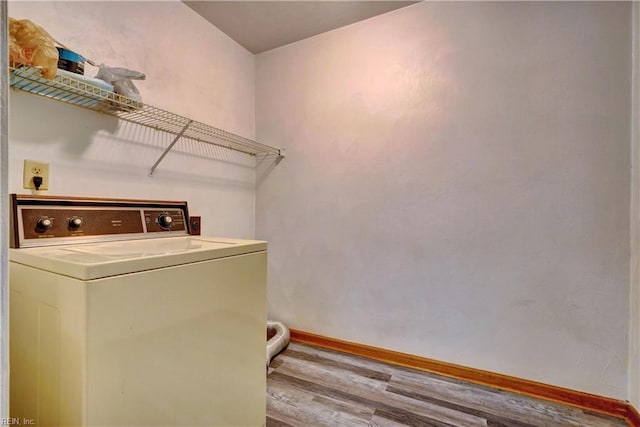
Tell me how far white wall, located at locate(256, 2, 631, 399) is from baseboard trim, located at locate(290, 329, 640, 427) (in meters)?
0.04

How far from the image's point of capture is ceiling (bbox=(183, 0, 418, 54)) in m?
1.80

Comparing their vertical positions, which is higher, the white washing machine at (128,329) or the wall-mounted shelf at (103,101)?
the wall-mounted shelf at (103,101)

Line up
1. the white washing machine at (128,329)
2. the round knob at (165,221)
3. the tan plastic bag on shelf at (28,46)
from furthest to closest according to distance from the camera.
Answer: the round knob at (165,221), the tan plastic bag on shelf at (28,46), the white washing machine at (128,329)

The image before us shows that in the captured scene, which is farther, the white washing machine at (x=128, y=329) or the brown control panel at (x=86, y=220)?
the brown control panel at (x=86, y=220)

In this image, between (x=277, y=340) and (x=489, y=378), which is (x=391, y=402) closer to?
(x=489, y=378)

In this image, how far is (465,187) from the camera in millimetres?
1679

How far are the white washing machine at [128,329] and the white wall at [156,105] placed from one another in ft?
0.90

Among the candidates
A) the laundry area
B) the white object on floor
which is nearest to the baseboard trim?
the laundry area

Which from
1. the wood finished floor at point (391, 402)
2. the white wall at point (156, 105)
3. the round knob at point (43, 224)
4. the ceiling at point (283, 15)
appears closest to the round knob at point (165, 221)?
the white wall at point (156, 105)

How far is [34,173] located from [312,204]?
1479mm

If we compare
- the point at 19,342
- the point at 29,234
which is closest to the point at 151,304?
the point at 19,342

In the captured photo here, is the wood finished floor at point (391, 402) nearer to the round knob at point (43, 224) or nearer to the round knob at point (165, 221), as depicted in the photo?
the round knob at point (165, 221)

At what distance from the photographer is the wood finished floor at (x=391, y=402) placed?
1.34m

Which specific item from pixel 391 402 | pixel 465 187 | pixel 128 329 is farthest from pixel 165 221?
pixel 465 187
